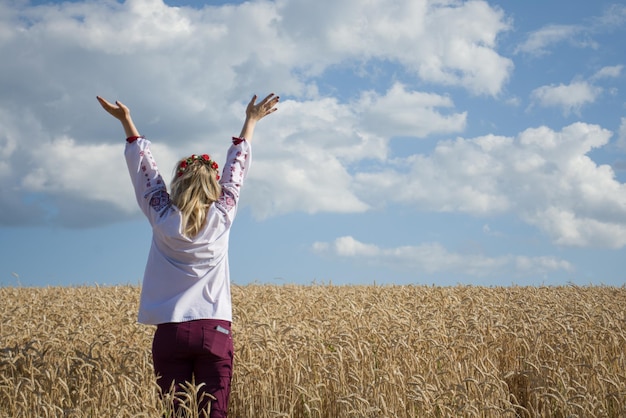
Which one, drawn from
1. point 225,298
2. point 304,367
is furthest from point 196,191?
point 304,367

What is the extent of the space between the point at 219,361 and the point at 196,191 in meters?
1.34

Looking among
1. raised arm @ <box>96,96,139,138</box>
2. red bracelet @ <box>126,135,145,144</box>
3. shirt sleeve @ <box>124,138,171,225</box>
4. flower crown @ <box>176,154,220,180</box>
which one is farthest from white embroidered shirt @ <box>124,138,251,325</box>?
raised arm @ <box>96,96,139,138</box>

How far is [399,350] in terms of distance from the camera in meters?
6.66

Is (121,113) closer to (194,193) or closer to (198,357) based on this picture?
(194,193)

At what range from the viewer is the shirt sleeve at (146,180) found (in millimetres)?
4852

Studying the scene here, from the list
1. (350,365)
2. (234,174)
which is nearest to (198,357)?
(234,174)

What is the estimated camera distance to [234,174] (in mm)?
5059

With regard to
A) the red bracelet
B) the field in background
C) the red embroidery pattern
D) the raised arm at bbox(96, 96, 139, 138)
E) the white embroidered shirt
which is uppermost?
the raised arm at bbox(96, 96, 139, 138)

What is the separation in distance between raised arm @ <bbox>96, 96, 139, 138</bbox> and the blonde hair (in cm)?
98

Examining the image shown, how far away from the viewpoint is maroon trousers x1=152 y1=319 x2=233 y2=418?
4.66 m

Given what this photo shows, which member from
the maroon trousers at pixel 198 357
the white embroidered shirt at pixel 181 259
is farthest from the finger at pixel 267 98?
the maroon trousers at pixel 198 357

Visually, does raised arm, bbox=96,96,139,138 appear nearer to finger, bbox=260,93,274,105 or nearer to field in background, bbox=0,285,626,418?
finger, bbox=260,93,274,105

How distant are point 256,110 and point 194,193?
1.30 meters

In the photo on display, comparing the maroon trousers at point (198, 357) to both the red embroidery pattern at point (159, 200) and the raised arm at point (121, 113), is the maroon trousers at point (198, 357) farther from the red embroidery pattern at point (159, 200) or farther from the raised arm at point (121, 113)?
the raised arm at point (121, 113)
